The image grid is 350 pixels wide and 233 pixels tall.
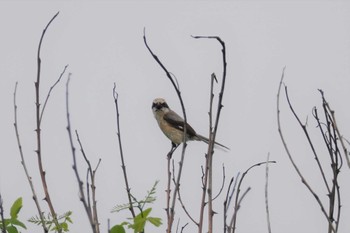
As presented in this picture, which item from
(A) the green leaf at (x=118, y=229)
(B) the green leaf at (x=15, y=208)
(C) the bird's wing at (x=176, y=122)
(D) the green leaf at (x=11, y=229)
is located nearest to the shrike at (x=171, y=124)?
(C) the bird's wing at (x=176, y=122)

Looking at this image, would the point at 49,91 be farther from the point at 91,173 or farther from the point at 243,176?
the point at 243,176

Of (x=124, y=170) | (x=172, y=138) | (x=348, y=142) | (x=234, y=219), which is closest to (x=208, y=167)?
(x=234, y=219)

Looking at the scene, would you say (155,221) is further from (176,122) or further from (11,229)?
(176,122)

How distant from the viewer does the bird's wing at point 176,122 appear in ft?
28.4

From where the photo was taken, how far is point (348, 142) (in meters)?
3.54

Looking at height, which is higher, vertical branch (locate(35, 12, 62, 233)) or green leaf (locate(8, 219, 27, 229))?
vertical branch (locate(35, 12, 62, 233))

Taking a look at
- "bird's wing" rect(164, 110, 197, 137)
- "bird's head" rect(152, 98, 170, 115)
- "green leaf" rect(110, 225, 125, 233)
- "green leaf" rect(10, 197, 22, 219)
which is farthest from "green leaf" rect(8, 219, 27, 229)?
"bird's head" rect(152, 98, 170, 115)

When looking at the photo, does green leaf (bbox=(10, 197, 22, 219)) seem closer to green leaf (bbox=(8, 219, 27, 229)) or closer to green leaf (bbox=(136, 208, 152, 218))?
green leaf (bbox=(8, 219, 27, 229))

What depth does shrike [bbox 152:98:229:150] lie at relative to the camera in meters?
8.38

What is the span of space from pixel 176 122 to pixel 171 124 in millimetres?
95

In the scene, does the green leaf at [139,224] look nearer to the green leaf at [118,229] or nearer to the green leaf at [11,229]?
the green leaf at [118,229]

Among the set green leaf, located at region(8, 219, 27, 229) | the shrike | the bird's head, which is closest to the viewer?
green leaf, located at region(8, 219, 27, 229)

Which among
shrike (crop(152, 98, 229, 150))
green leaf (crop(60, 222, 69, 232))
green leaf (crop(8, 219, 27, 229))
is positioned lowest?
green leaf (crop(8, 219, 27, 229))

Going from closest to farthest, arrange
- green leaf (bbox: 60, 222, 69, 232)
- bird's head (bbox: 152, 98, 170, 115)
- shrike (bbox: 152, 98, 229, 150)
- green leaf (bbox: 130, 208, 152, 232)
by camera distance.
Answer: green leaf (bbox: 130, 208, 152, 232) → green leaf (bbox: 60, 222, 69, 232) → shrike (bbox: 152, 98, 229, 150) → bird's head (bbox: 152, 98, 170, 115)
